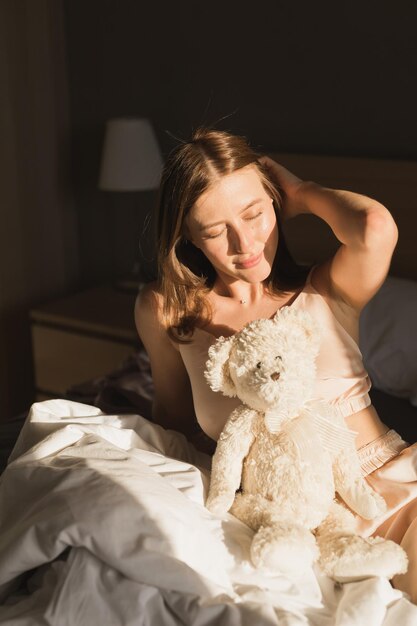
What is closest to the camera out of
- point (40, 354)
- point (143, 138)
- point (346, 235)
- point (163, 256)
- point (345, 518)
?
point (345, 518)

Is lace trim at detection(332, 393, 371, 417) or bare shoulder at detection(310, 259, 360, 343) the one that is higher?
bare shoulder at detection(310, 259, 360, 343)

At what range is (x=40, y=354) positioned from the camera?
3066 mm

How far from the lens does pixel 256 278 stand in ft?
4.76

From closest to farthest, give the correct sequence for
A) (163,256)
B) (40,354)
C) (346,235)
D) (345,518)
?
1. (345,518)
2. (346,235)
3. (163,256)
4. (40,354)

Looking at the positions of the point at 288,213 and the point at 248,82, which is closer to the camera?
the point at 288,213

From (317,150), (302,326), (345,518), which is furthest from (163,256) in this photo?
(317,150)

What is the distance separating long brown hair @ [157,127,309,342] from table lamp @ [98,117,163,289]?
4.39 ft

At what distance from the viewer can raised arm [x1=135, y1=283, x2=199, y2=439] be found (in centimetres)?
160

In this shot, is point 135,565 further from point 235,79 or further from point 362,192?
point 235,79

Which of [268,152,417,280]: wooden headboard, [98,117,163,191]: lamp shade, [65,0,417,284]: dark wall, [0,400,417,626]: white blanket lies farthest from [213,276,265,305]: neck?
[98,117,163,191]: lamp shade

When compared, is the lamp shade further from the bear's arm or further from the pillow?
the bear's arm

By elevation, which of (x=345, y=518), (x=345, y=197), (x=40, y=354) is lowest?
(x=40, y=354)

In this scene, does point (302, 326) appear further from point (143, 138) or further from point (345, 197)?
→ point (143, 138)

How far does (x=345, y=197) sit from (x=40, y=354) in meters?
1.87
